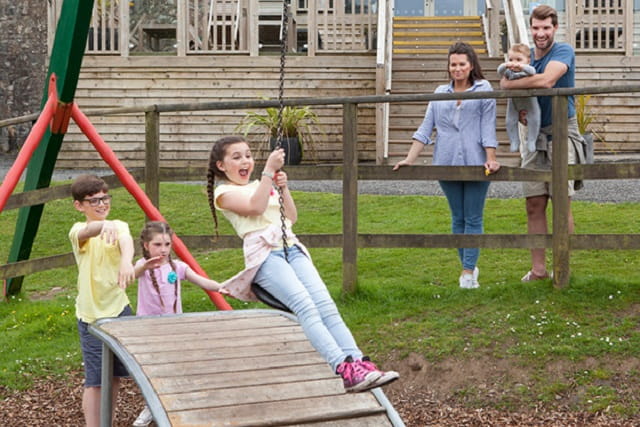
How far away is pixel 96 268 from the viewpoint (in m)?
4.93

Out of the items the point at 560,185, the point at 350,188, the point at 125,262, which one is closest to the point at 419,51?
the point at 350,188

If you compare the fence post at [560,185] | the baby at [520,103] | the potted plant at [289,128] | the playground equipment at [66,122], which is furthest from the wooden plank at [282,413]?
the potted plant at [289,128]

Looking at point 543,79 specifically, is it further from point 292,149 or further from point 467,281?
point 292,149

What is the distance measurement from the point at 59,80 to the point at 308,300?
10.1 feet

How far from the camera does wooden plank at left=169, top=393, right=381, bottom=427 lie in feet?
13.5

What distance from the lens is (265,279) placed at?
14.5ft

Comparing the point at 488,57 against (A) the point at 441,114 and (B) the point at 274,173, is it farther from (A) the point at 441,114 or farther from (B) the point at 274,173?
(B) the point at 274,173

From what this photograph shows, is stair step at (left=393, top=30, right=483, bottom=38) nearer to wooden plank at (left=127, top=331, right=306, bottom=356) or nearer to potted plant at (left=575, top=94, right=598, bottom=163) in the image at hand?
potted plant at (left=575, top=94, right=598, bottom=163)

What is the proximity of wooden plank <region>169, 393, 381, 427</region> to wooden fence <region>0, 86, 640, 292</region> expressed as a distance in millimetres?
2510

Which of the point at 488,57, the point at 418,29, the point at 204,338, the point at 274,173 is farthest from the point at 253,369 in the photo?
the point at 418,29

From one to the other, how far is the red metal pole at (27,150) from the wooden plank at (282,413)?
2408mm

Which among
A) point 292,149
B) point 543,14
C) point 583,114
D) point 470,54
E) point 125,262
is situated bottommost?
point 125,262

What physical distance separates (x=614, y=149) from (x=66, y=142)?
875cm

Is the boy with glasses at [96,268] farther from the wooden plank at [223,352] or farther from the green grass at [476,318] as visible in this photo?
the green grass at [476,318]
